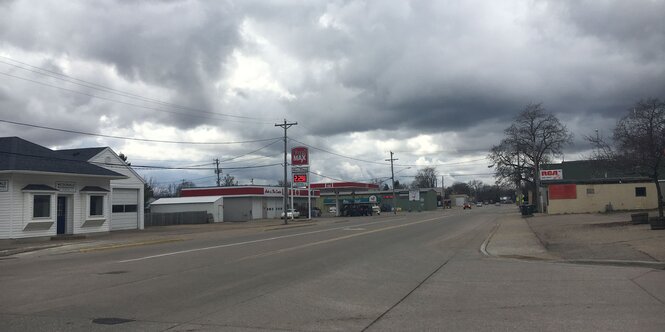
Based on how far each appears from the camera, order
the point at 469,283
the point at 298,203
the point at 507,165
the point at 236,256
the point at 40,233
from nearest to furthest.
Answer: the point at 469,283
the point at 236,256
the point at 40,233
the point at 507,165
the point at 298,203

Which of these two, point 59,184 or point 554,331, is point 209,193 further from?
point 554,331

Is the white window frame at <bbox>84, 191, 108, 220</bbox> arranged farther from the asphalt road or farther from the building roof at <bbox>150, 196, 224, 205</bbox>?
the building roof at <bbox>150, 196, 224, 205</bbox>

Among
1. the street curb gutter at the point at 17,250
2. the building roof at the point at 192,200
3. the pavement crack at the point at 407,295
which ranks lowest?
the pavement crack at the point at 407,295

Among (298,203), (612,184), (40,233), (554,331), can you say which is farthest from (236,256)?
(298,203)

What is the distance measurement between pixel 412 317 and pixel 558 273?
20.5 feet

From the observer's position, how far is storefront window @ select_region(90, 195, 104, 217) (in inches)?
1395

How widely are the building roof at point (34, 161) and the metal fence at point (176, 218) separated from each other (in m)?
23.1

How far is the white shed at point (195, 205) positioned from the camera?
68375 mm

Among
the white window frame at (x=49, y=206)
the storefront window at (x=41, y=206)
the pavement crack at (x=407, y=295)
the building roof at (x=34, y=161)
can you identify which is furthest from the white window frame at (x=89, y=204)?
the pavement crack at (x=407, y=295)

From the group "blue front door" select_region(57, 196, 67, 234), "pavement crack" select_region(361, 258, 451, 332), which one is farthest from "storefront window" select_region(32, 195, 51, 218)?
"pavement crack" select_region(361, 258, 451, 332)

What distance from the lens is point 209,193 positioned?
247 ft

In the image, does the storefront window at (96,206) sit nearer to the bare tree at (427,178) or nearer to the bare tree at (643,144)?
the bare tree at (643,144)

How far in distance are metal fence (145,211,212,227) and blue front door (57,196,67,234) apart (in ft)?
80.3

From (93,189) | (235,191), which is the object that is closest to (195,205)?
(235,191)
